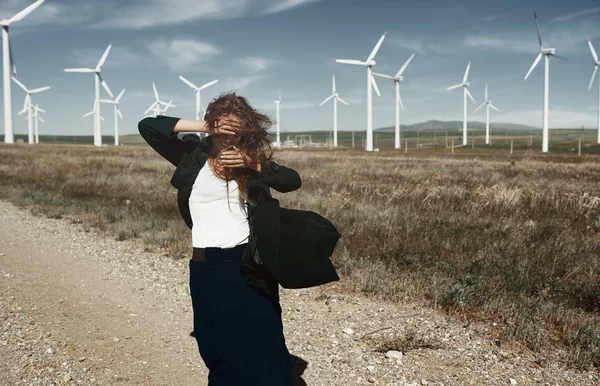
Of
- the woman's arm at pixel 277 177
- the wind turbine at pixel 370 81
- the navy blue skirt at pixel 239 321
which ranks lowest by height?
the navy blue skirt at pixel 239 321

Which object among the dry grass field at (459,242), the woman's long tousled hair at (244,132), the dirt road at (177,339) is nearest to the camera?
the woman's long tousled hair at (244,132)

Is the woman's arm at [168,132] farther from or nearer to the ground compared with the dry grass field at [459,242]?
farther from the ground

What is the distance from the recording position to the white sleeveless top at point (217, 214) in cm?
300

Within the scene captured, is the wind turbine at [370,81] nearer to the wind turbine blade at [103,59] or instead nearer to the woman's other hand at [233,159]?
the wind turbine blade at [103,59]

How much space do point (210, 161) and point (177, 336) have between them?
3.04 m

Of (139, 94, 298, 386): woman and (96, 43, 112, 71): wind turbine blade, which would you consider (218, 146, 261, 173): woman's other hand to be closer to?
(139, 94, 298, 386): woman

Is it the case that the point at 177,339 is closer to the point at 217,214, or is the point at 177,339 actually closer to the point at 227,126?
the point at 217,214

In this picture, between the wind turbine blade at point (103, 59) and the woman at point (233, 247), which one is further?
the wind turbine blade at point (103, 59)

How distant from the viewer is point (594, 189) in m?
17.2

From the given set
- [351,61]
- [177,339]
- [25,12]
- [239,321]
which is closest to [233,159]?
[239,321]

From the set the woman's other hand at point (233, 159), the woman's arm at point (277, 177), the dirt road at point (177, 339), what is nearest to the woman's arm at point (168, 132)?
the woman's other hand at point (233, 159)

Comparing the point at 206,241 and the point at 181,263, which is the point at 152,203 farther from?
the point at 206,241

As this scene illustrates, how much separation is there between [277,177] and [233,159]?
30cm

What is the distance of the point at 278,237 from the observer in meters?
2.80
